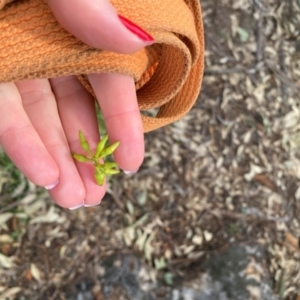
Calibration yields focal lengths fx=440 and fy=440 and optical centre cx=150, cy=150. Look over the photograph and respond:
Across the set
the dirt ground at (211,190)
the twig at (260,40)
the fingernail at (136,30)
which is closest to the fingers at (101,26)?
the fingernail at (136,30)

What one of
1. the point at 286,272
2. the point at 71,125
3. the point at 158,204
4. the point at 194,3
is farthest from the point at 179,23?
the point at 286,272

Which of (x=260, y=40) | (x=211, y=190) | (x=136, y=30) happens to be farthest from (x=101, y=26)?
(x=260, y=40)

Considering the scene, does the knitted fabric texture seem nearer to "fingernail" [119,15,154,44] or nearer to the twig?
"fingernail" [119,15,154,44]

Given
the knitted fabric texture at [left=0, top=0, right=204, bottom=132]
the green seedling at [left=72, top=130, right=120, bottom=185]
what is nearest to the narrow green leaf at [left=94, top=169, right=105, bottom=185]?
the green seedling at [left=72, top=130, right=120, bottom=185]

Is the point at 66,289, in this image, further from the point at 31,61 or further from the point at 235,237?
the point at 31,61

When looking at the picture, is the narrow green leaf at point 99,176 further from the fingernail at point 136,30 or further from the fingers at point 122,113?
the fingernail at point 136,30
